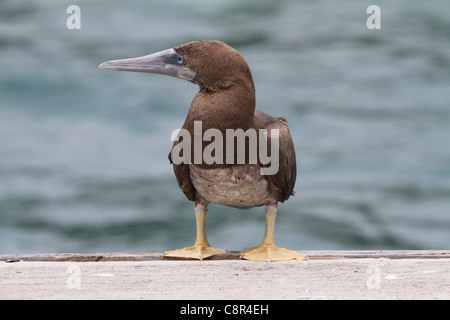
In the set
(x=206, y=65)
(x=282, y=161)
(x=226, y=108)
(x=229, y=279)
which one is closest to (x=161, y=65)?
(x=206, y=65)

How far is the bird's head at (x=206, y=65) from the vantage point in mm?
3762

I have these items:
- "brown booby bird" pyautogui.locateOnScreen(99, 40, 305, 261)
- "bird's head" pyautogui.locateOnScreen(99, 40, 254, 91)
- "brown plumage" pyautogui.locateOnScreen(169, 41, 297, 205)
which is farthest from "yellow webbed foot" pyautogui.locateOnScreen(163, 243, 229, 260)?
"bird's head" pyautogui.locateOnScreen(99, 40, 254, 91)

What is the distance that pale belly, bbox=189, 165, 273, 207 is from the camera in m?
3.94

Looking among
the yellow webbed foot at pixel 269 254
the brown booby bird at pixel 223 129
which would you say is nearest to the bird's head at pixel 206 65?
the brown booby bird at pixel 223 129

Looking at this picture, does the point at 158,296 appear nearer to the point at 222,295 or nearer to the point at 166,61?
the point at 222,295

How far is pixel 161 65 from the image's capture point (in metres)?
3.91

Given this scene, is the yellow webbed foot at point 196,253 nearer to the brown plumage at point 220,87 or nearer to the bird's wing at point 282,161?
the bird's wing at point 282,161

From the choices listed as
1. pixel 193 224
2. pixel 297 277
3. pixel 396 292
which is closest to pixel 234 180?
pixel 297 277

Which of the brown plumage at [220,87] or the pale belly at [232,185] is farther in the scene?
the pale belly at [232,185]

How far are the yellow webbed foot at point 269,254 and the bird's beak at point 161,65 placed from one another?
1.06 metres

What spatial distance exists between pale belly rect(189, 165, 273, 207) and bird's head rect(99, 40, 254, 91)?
47 centimetres

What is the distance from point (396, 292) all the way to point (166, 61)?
5.62ft

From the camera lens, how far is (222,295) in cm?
342

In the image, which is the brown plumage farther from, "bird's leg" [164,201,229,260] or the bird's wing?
"bird's leg" [164,201,229,260]
